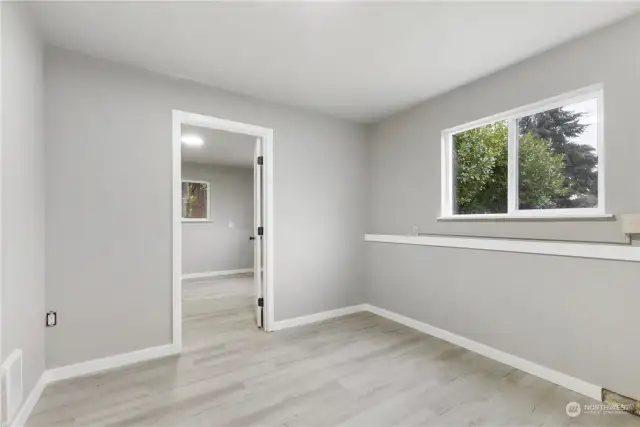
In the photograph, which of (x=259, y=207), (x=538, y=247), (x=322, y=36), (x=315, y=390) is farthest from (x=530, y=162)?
(x=259, y=207)

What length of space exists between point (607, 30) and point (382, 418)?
2752 millimetres

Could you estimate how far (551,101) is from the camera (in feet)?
7.50

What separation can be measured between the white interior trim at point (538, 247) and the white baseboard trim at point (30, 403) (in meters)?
3.17

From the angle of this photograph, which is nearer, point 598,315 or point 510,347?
point 598,315

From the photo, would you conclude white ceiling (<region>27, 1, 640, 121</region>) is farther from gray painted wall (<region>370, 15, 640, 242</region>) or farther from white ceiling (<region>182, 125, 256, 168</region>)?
white ceiling (<region>182, 125, 256, 168</region>)

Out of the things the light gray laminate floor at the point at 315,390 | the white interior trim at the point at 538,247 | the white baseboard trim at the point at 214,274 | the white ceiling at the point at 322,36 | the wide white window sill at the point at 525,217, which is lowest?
the white baseboard trim at the point at 214,274

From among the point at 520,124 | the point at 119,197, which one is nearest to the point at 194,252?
the point at 119,197

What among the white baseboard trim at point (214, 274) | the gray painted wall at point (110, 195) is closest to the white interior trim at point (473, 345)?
the gray painted wall at point (110, 195)

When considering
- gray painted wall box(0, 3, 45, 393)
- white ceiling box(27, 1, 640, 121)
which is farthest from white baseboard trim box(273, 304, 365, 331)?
white ceiling box(27, 1, 640, 121)

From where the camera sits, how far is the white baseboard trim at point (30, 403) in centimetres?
170

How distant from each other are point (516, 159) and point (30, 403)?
148 inches

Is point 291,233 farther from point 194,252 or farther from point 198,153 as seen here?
point 194,252

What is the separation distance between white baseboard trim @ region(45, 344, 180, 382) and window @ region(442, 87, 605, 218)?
9.14 ft

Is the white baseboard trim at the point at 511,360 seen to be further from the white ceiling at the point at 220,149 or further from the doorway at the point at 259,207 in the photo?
the white ceiling at the point at 220,149
